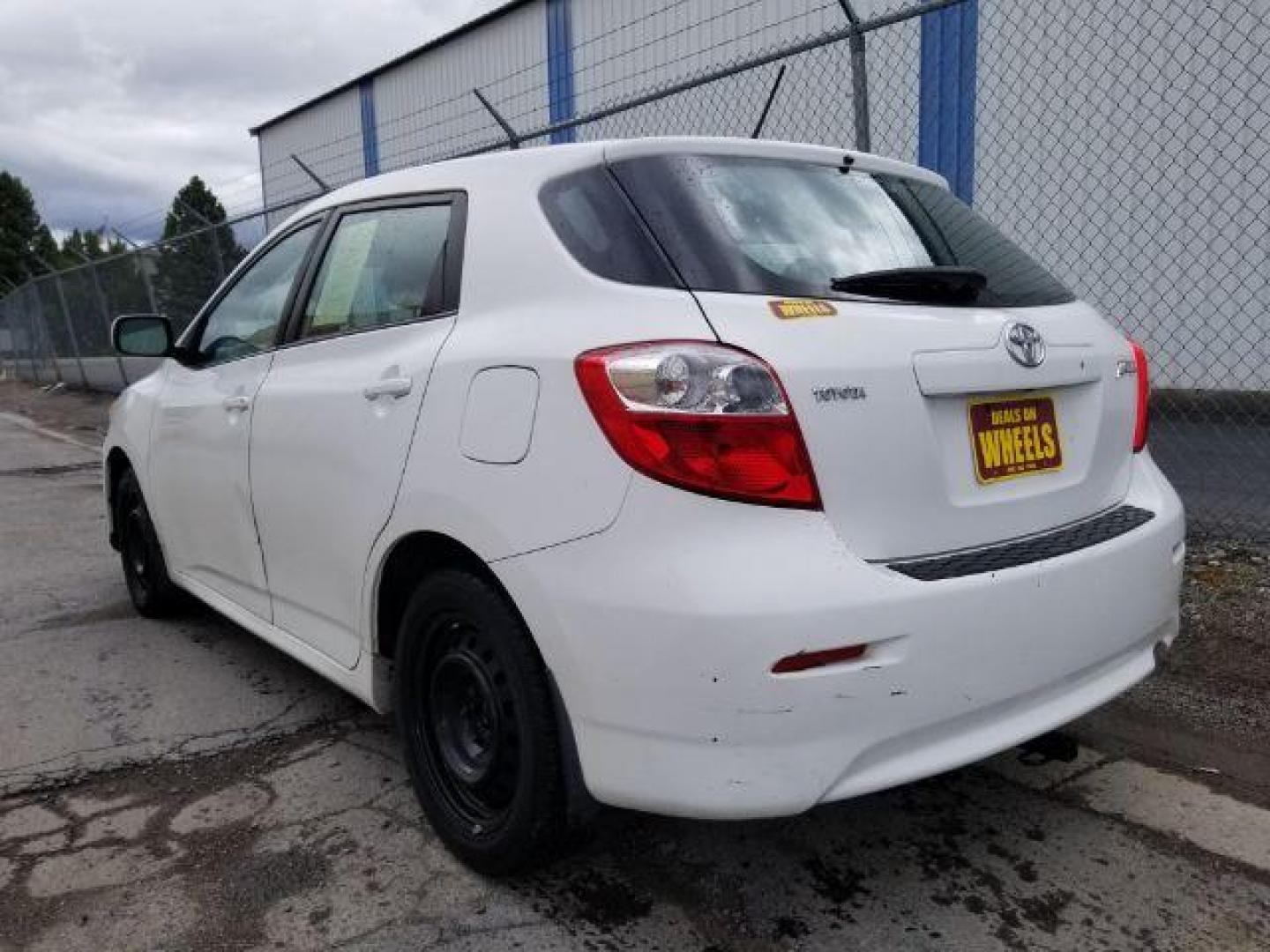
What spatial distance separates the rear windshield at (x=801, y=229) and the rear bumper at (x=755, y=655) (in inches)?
21.0

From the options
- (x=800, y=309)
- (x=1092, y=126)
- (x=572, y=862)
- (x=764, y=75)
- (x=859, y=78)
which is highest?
(x=764, y=75)

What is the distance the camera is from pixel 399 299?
2701 mm

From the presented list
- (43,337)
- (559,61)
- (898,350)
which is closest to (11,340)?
(43,337)

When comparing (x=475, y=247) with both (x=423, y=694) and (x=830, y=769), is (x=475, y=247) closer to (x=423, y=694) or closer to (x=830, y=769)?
(x=423, y=694)

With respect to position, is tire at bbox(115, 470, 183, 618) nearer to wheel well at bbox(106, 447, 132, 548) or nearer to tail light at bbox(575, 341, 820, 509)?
wheel well at bbox(106, 447, 132, 548)

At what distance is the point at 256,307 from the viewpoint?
3484 mm

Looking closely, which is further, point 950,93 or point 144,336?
point 950,93

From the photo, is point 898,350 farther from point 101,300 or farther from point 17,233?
point 17,233

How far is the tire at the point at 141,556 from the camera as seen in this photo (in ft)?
14.0

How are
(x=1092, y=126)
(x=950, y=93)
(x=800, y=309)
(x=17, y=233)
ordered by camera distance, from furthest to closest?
(x=17, y=233), (x=950, y=93), (x=1092, y=126), (x=800, y=309)

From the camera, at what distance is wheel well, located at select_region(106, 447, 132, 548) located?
4516mm

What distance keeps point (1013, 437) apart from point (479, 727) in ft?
4.45

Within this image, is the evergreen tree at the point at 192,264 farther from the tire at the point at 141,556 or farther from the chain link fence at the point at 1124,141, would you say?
the tire at the point at 141,556

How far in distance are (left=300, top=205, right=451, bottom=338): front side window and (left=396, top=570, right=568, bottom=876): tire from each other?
753 mm
